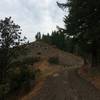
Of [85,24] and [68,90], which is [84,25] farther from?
[68,90]

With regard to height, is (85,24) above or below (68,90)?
above

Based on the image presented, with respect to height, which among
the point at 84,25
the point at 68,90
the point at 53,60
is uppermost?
the point at 84,25

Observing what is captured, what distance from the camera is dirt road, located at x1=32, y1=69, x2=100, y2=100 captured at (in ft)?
80.5

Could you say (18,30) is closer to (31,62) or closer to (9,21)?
(9,21)

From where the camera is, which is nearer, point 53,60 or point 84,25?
point 84,25

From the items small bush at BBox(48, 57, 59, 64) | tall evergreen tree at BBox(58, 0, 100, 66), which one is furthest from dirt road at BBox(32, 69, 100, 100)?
small bush at BBox(48, 57, 59, 64)

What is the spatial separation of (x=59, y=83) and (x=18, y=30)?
14107mm

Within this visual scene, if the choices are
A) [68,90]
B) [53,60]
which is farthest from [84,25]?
[53,60]

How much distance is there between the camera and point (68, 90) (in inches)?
1077

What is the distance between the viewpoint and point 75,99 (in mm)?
23578

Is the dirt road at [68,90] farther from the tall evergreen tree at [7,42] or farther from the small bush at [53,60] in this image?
the small bush at [53,60]

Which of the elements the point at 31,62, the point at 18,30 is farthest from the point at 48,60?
the point at 18,30

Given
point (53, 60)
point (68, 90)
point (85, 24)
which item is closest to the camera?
point (68, 90)

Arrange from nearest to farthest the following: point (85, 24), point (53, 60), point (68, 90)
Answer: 1. point (68, 90)
2. point (85, 24)
3. point (53, 60)
